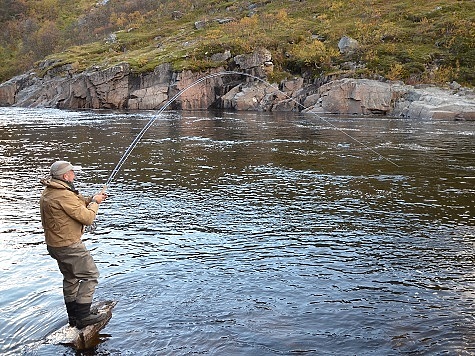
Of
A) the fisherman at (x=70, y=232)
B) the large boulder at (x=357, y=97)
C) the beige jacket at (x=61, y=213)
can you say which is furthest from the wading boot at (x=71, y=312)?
the large boulder at (x=357, y=97)

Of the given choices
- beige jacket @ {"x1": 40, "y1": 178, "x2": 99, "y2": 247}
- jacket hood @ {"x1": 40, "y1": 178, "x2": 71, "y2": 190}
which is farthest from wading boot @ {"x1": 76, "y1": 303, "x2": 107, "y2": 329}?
jacket hood @ {"x1": 40, "y1": 178, "x2": 71, "y2": 190}

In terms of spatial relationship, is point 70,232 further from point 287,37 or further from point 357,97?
point 287,37

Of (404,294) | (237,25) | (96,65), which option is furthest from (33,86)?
(404,294)

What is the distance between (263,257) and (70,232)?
4.56 m

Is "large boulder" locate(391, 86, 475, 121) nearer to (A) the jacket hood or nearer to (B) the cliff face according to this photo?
(B) the cliff face

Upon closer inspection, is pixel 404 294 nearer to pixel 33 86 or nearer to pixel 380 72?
pixel 380 72

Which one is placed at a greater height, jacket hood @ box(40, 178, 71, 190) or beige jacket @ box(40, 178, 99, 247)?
jacket hood @ box(40, 178, 71, 190)

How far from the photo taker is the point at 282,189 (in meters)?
16.8

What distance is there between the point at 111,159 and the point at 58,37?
4111 inches

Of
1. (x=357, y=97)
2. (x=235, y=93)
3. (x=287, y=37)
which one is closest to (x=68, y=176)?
(x=357, y=97)

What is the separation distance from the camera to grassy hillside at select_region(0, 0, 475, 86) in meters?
54.6

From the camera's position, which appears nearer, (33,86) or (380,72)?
(380,72)

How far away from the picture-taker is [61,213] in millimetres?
6617

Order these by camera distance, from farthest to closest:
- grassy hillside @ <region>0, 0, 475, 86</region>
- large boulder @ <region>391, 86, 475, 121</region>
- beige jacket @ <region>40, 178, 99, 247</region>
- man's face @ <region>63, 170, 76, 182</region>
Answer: grassy hillside @ <region>0, 0, 475, 86</region>
large boulder @ <region>391, 86, 475, 121</region>
man's face @ <region>63, 170, 76, 182</region>
beige jacket @ <region>40, 178, 99, 247</region>
